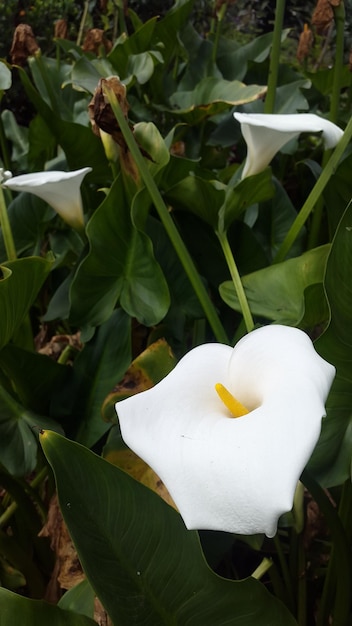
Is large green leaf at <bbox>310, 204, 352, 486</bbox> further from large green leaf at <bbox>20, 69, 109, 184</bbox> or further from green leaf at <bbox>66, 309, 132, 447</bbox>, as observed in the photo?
large green leaf at <bbox>20, 69, 109, 184</bbox>

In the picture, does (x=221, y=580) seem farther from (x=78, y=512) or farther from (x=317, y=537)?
(x=317, y=537)

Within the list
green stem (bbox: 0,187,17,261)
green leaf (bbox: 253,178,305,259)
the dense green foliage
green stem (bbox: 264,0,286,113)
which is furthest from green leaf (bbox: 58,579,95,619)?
green stem (bbox: 264,0,286,113)

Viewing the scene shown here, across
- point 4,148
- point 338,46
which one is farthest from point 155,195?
point 4,148

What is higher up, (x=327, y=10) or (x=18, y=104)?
(x=327, y=10)

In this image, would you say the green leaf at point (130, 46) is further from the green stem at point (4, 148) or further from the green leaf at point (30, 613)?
the green leaf at point (30, 613)

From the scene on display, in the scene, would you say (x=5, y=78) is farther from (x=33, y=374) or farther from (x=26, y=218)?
(x=33, y=374)

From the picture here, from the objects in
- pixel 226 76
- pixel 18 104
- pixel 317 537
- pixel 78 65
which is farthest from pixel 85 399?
pixel 18 104
